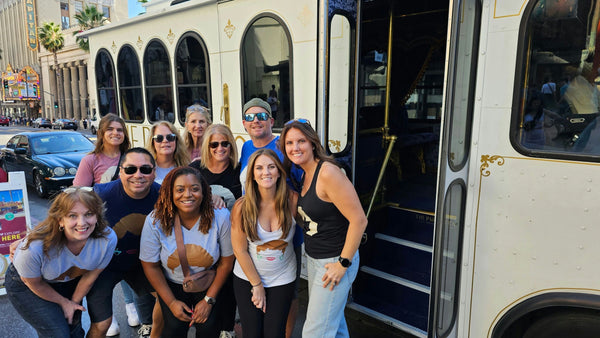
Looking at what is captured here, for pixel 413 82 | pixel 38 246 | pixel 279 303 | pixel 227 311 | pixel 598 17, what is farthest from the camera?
pixel 413 82

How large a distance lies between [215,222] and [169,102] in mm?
2719

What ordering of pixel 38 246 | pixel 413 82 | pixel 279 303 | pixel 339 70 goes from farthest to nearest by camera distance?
pixel 413 82 < pixel 339 70 < pixel 279 303 < pixel 38 246

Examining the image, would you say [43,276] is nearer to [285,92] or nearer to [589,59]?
[285,92]

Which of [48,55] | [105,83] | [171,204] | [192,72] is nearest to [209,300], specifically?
[171,204]

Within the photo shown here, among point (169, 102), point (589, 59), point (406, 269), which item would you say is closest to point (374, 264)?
point (406, 269)

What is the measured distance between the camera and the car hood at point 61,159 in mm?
7627

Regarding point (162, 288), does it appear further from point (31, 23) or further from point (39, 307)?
point (31, 23)

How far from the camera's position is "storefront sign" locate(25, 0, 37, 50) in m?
51.2

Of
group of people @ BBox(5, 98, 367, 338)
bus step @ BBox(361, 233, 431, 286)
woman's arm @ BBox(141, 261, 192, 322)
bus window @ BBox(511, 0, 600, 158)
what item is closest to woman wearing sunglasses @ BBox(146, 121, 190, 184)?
group of people @ BBox(5, 98, 367, 338)

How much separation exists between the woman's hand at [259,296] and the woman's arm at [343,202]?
17.3 inches

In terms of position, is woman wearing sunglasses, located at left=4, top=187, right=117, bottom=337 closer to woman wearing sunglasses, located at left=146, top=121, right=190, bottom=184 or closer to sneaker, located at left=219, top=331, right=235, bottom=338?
woman wearing sunglasses, located at left=146, top=121, right=190, bottom=184

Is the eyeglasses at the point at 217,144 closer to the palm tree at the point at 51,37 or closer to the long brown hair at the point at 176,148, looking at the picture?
the long brown hair at the point at 176,148

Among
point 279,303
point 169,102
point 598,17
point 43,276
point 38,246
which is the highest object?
point 598,17

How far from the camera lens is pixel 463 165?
7.00 ft
